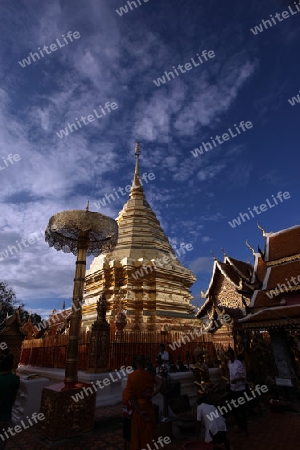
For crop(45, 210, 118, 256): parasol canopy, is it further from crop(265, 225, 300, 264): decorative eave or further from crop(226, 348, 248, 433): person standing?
crop(265, 225, 300, 264): decorative eave

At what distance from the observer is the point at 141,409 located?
126 inches

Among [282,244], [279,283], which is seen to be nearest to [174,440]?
[279,283]

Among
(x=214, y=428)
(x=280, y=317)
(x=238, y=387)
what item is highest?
(x=280, y=317)

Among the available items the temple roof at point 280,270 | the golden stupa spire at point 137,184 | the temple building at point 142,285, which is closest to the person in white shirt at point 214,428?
the temple roof at point 280,270

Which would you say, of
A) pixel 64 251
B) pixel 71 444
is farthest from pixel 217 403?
pixel 64 251

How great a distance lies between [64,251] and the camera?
687cm

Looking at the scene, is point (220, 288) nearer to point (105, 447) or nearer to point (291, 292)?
point (291, 292)

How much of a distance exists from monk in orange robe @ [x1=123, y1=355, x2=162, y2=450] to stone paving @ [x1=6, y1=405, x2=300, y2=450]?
5.17 feet

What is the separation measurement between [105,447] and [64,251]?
4212 millimetres

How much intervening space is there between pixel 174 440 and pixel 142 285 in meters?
11.6

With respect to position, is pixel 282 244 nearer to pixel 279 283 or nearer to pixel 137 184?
pixel 279 283

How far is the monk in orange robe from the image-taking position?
3.14m

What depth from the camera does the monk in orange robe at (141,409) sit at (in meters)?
3.14

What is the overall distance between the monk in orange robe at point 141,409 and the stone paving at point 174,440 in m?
1.58
